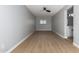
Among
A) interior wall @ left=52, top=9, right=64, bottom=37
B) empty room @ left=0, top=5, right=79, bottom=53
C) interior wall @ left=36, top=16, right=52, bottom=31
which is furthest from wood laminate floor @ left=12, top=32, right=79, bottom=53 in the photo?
interior wall @ left=36, top=16, right=52, bottom=31

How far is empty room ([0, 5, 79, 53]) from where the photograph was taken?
356cm

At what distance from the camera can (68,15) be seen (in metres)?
7.36

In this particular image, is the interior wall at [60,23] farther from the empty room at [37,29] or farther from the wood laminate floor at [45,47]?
the wood laminate floor at [45,47]

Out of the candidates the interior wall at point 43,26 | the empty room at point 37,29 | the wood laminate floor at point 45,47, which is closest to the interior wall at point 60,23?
the empty room at point 37,29

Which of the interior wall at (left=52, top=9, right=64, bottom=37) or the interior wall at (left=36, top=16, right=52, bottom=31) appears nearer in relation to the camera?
the interior wall at (left=52, top=9, right=64, bottom=37)

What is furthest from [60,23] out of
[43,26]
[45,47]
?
[43,26]

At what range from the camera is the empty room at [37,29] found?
3.56m

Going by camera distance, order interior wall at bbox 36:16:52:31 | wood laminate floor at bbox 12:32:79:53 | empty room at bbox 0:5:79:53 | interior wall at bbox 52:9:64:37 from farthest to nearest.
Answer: interior wall at bbox 36:16:52:31 → interior wall at bbox 52:9:64:37 → wood laminate floor at bbox 12:32:79:53 → empty room at bbox 0:5:79:53

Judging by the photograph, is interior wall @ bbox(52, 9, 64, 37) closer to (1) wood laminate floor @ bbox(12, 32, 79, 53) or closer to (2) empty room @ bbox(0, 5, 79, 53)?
(2) empty room @ bbox(0, 5, 79, 53)

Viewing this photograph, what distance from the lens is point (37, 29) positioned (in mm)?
15391

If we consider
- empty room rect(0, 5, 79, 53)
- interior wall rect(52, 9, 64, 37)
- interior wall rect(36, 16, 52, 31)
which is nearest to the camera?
empty room rect(0, 5, 79, 53)
